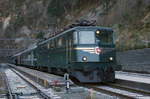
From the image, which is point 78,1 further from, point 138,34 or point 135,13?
point 138,34

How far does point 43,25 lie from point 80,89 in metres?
63.5

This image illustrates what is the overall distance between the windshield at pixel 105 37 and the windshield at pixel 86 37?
14.7 inches

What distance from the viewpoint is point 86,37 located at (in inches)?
585

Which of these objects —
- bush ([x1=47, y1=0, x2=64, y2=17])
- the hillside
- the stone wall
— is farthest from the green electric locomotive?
bush ([x1=47, y1=0, x2=64, y2=17])

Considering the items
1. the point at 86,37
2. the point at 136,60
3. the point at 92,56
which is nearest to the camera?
the point at 92,56

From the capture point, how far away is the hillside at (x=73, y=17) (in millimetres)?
33719

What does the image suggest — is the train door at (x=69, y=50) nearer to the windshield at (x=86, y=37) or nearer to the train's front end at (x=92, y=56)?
the train's front end at (x=92, y=56)

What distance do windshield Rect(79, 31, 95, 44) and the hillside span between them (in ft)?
42.0

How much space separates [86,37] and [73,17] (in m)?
43.4

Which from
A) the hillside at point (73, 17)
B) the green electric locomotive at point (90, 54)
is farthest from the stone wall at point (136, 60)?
the green electric locomotive at point (90, 54)

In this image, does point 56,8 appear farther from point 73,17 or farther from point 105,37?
point 105,37

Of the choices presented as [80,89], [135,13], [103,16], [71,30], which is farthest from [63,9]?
[80,89]

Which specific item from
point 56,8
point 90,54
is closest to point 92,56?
point 90,54

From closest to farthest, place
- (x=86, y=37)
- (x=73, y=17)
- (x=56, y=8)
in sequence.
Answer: (x=86, y=37)
(x=73, y=17)
(x=56, y=8)
